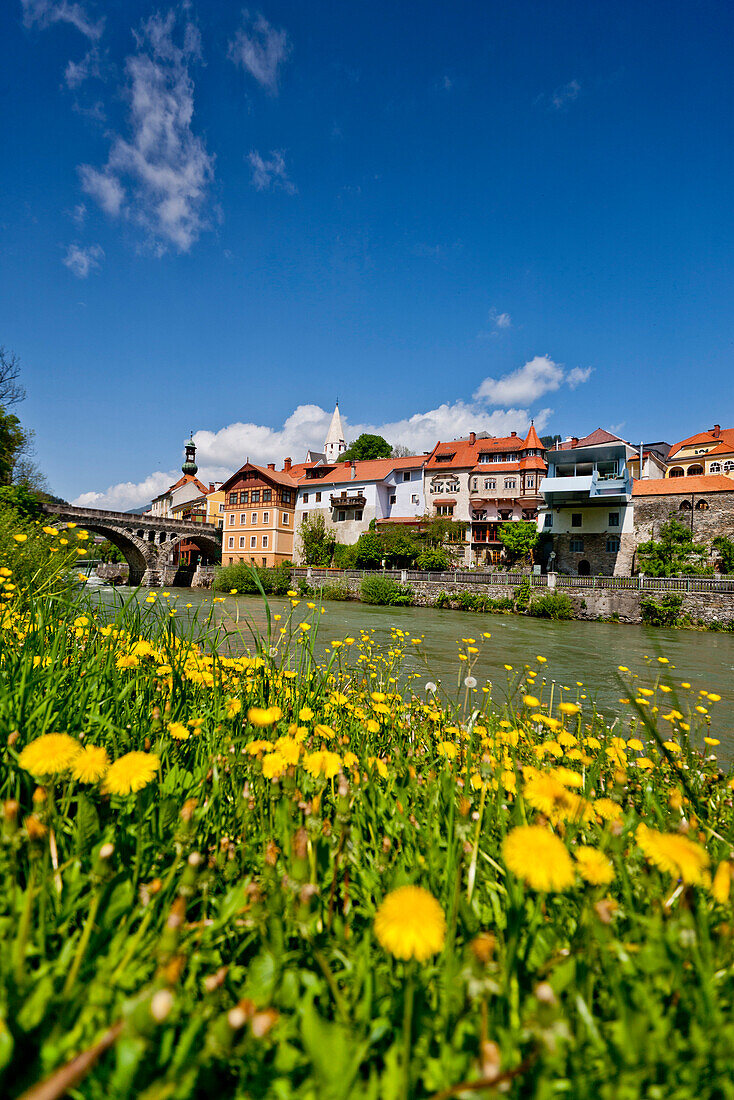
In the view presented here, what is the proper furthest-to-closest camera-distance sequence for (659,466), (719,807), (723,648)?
1. (659,466)
2. (723,648)
3. (719,807)

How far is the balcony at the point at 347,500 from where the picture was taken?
51500 millimetres

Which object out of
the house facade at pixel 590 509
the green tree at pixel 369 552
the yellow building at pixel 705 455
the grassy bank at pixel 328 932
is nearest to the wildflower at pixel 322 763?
the grassy bank at pixel 328 932

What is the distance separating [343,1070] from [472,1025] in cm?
27

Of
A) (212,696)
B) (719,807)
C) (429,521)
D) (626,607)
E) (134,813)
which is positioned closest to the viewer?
(134,813)

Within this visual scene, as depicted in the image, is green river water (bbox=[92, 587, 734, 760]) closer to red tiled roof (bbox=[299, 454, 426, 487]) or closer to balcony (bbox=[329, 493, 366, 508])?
balcony (bbox=[329, 493, 366, 508])

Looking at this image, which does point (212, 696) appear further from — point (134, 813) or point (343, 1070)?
point (343, 1070)

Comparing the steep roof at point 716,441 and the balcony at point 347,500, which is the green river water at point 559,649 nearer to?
the balcony at point 347,500

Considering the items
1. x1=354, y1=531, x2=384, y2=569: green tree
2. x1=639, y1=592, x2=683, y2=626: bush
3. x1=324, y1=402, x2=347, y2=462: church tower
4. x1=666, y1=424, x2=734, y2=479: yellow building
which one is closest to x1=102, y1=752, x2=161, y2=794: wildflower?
x1=639, y1=592, x2=683, y2=626: bush

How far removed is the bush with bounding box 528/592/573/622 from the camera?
26.7m

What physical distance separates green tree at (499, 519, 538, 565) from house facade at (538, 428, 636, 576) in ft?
4.64

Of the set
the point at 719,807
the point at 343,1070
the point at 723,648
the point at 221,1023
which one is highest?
the point at 221,1023

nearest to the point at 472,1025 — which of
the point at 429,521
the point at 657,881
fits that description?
the point at 657,881

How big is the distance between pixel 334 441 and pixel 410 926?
9043 cm

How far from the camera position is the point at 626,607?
87.4 ft
